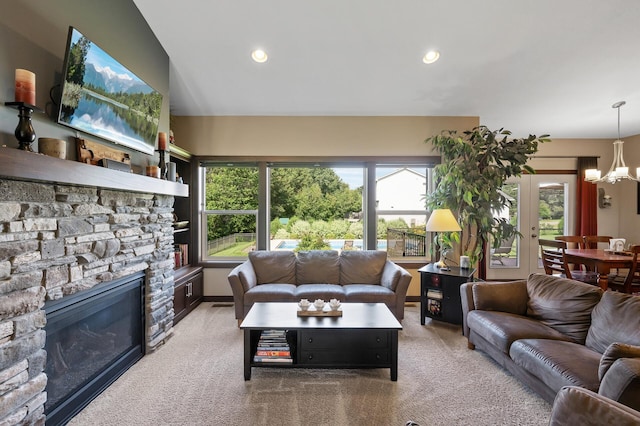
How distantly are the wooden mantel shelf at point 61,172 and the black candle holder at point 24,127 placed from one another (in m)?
0.12

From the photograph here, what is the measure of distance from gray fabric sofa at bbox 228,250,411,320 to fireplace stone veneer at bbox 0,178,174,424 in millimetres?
1246

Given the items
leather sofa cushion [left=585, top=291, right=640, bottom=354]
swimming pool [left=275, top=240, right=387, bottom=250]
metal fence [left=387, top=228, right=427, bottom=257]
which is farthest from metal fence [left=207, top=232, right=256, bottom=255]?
leather sofa cushion [left=585, top=291, right=640, bottom=354]

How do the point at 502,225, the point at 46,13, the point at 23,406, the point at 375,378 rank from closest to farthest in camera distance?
the point at 23,406
the point at 46,13
the point at 375,378
the point at 502,225

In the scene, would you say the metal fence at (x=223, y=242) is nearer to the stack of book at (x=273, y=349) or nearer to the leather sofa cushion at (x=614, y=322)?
the stack of book at (x=273, y=349)

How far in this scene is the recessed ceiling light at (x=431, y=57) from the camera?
3.29 metres

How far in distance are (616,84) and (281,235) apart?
4.88 m

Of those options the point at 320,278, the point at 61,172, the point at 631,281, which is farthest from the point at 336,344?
the point at 631,281

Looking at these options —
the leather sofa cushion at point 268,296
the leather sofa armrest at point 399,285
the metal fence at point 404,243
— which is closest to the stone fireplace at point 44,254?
the leather sofa cushion at point 268,296

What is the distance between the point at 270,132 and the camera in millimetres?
4527

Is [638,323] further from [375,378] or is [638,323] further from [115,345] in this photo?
[115,345]

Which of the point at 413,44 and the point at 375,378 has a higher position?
the point at 413,44

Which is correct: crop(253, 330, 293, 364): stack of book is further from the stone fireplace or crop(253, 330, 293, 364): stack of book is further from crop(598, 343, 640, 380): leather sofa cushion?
crop(598, 343, 640, 380): leather sofa cushion

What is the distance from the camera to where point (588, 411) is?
1107 mm

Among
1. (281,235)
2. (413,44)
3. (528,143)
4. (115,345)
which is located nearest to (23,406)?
(115,345)
